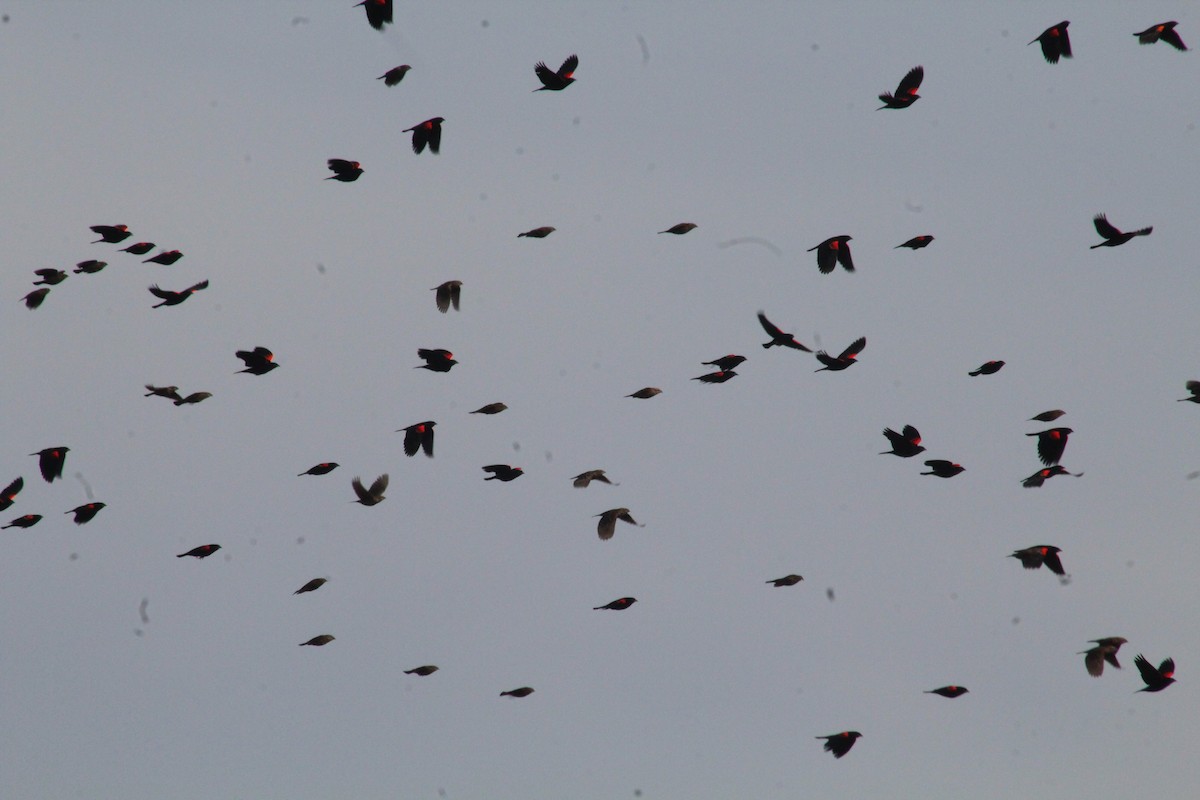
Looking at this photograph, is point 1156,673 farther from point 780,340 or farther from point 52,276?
point 52,276

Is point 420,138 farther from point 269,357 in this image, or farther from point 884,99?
point 884,99

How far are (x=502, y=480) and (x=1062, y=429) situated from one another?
1134 cm

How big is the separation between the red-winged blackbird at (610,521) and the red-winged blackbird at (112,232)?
11.0 meters

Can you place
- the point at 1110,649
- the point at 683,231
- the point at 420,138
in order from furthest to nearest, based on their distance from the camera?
the point at 683,231 → the point at 420,138 → the point at 1110,649

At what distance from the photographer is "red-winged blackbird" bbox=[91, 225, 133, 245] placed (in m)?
38.3

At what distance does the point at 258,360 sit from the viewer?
37.5 m

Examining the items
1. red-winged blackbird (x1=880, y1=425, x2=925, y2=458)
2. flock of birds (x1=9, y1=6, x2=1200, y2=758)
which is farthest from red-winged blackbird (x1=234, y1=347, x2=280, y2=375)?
red-winged blackbird (x1=880, y1=425, x2=925, y2=458)

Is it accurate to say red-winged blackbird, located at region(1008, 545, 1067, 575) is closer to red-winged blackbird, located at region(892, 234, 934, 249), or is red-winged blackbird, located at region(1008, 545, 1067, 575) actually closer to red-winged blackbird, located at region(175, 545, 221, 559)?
red-winged blackbird, located at region(892, 234, 934, 249)

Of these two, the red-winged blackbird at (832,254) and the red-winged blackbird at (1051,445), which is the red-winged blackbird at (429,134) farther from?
the red-winged blackbird at (1051,445)

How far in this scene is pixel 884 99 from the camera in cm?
3778

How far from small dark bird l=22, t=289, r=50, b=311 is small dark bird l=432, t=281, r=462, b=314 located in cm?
831

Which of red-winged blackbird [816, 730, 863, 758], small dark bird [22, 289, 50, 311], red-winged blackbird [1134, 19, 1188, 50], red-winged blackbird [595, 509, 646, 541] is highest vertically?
red-winged blackbird [1134, 19, 1188, 50]

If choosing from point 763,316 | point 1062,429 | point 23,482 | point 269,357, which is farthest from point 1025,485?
point 23,482

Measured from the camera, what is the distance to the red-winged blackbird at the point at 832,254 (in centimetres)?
3959
